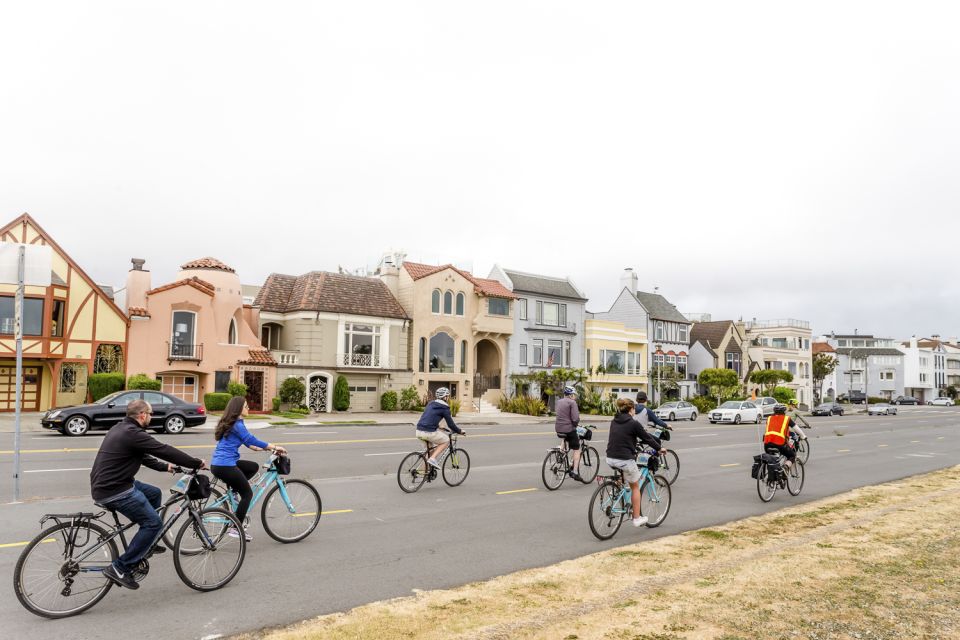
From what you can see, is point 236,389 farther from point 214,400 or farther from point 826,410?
point 826,410

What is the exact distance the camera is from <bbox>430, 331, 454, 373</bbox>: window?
4328 cm

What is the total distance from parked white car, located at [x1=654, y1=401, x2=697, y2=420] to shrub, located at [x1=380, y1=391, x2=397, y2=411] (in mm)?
A: 17585

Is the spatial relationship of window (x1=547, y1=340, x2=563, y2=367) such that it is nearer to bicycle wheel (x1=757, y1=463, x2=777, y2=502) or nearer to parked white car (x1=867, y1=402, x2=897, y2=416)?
parked white car (x1=867, y1=402, x2=897, y2=416)

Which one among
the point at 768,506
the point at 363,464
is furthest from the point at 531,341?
the point at 768,506

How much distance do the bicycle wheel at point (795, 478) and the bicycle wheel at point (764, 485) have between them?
2.50ft

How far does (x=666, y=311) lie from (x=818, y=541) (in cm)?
5546

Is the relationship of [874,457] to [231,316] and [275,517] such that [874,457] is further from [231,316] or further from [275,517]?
[231,316]

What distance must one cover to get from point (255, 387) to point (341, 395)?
462cm

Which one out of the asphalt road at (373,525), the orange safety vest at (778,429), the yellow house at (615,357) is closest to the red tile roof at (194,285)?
the asphalt road at (373,525)

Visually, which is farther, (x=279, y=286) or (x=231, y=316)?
(x=279, y=286)

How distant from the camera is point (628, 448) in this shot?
962 cm

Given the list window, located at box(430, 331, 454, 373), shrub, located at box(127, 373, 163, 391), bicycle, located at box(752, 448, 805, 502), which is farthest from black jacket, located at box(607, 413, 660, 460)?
window, located at box(430, 331, 454, 373)

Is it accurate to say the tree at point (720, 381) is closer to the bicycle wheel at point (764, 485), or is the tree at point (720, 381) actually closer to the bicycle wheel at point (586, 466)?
the bicycle wheel at point (586, 466)

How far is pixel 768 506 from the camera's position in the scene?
12398 millimetres
